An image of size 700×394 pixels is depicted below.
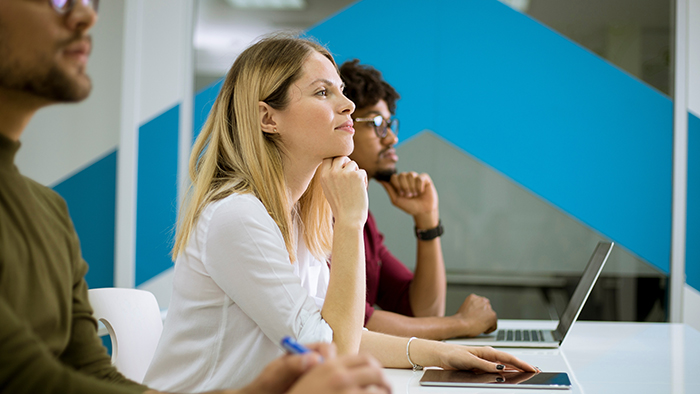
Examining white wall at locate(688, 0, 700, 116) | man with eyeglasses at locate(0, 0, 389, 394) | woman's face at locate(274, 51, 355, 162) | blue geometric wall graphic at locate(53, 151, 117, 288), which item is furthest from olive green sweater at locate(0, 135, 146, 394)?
white wall at locate(688, 0, 700, 116)

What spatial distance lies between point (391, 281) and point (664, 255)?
1648mm

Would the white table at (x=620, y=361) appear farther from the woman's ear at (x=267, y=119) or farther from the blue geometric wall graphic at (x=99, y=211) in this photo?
the blue geometric wall graphic at (x=99, y=211)

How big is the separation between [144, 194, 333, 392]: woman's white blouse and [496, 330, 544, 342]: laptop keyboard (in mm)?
860

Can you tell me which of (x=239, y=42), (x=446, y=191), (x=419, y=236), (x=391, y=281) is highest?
(x=239, y=42)

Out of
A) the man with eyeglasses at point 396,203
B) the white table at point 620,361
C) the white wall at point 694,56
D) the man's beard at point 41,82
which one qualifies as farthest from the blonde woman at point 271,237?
the white wall at point 694,56

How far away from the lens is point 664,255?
308cm

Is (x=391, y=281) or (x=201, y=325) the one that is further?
(x=391, y=281)

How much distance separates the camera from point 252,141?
1.43 metres

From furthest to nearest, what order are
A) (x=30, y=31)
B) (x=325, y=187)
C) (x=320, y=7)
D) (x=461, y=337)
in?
(x=320, y=7)
(x=461, y=337)
(x=325, y=187)
(x=30, y=31)

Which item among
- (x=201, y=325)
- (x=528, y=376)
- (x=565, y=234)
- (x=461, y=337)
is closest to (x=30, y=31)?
(x=201, y=325)

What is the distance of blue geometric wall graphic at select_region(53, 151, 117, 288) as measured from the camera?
3.33 meters

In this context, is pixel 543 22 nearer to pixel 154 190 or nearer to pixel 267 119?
pixel 267 119

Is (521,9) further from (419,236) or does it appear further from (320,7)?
(419,236)

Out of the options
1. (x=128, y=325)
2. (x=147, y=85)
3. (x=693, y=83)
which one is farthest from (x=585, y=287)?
(x=147, y=85)
